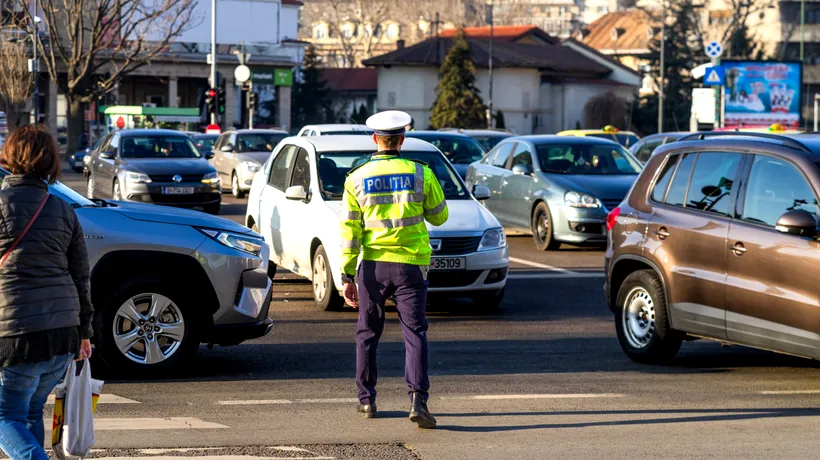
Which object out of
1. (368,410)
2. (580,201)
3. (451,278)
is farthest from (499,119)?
(368,410)

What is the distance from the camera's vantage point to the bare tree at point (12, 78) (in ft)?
188

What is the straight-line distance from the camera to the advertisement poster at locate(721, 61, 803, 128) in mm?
49781

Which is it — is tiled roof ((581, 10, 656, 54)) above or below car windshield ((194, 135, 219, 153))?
above

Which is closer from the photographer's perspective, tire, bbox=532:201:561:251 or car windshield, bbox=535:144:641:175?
tire, bbox=532:201:561:251

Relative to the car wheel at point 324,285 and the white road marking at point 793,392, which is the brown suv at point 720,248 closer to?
the white road marking at point 793,392

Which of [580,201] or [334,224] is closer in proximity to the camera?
[334,224]

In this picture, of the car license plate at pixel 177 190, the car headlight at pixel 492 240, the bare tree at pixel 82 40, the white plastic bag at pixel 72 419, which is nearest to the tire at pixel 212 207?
the car license plate at pixel 177 190

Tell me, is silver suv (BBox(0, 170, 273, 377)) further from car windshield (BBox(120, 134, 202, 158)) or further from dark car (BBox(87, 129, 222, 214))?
car windshield (BBox(120, 134, 202, 158))

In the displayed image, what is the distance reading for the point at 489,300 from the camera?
1253 cm

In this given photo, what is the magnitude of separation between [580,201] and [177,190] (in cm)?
890

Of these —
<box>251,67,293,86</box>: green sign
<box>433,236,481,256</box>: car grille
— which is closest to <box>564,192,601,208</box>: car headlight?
<box>433,236,481,256</box>: car grille

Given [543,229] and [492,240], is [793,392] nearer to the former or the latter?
[492,240]

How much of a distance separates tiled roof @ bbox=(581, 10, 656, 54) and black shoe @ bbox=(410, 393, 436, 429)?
116m

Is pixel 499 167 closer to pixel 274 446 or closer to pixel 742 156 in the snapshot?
pixel 742 156
